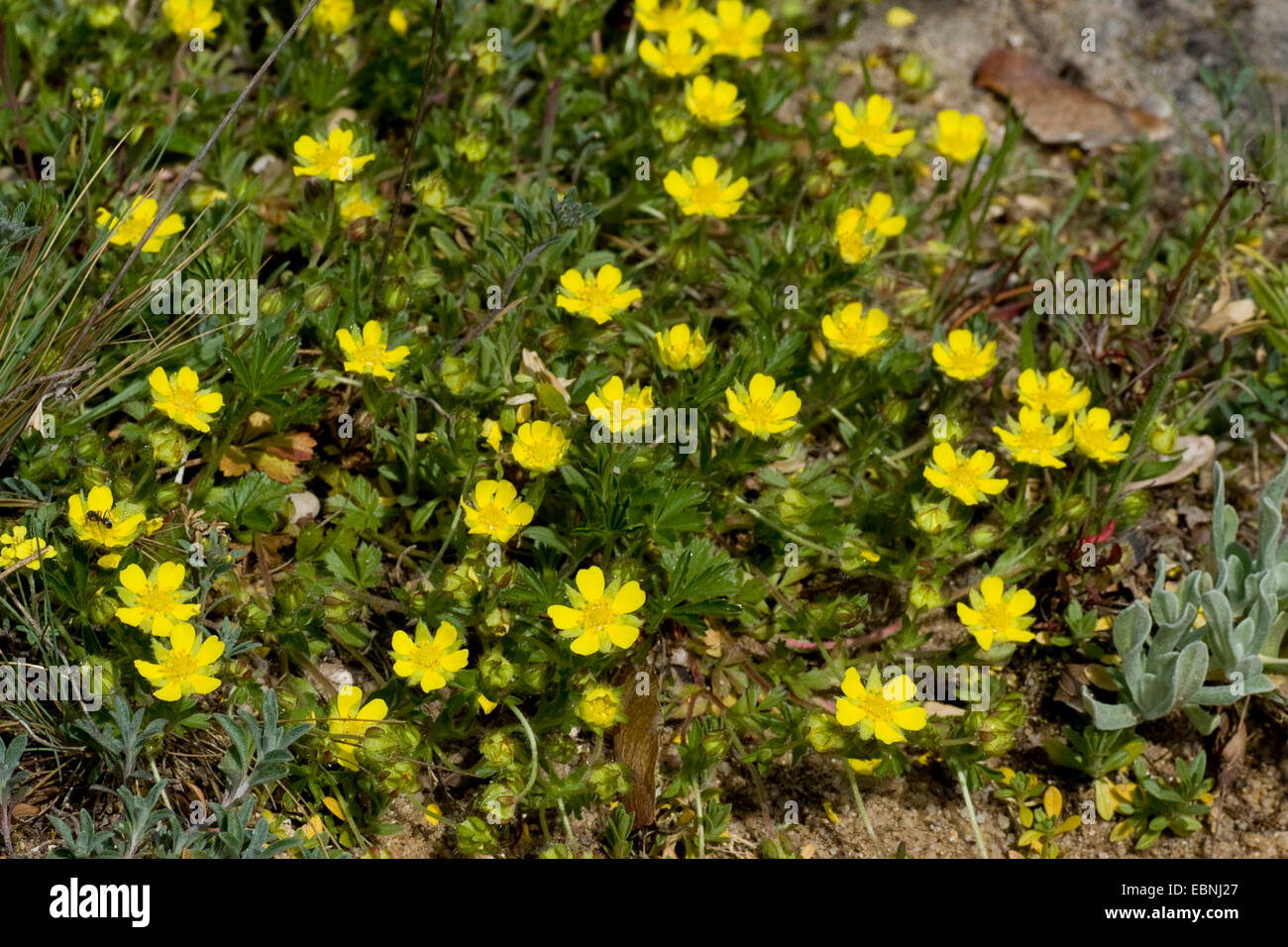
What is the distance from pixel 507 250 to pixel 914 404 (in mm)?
1298

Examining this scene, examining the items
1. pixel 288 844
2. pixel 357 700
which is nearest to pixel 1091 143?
pixel 357 700

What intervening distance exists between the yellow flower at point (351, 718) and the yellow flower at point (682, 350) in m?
1.15

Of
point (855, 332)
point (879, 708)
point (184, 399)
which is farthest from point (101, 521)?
point (855, 332)

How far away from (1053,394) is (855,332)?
1.97 ft

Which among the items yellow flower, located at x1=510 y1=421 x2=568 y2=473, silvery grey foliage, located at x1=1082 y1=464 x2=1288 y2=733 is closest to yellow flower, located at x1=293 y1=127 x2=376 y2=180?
yellow flower, located at x1=510 y1=421 x2=568 y2=473

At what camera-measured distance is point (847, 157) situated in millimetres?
4230

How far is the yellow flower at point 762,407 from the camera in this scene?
342 cm

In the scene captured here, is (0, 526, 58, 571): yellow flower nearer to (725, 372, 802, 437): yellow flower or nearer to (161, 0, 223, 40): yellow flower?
(725, 372, 802, 437): yellow flower

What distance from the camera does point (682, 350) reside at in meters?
3.51

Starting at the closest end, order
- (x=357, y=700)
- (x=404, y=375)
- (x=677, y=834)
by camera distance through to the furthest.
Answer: (x=357, y=700), (x=677, y=834), (x=404, y=375)

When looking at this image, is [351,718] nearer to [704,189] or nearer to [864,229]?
[704,189]

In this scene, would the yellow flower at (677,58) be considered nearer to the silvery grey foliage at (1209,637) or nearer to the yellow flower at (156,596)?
the silvery grey foliage at (1209,637)

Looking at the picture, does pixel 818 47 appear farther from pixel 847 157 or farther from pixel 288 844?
pixel 288 844

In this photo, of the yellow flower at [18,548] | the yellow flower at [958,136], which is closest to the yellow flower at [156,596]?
the yellow flower at [18,548]
